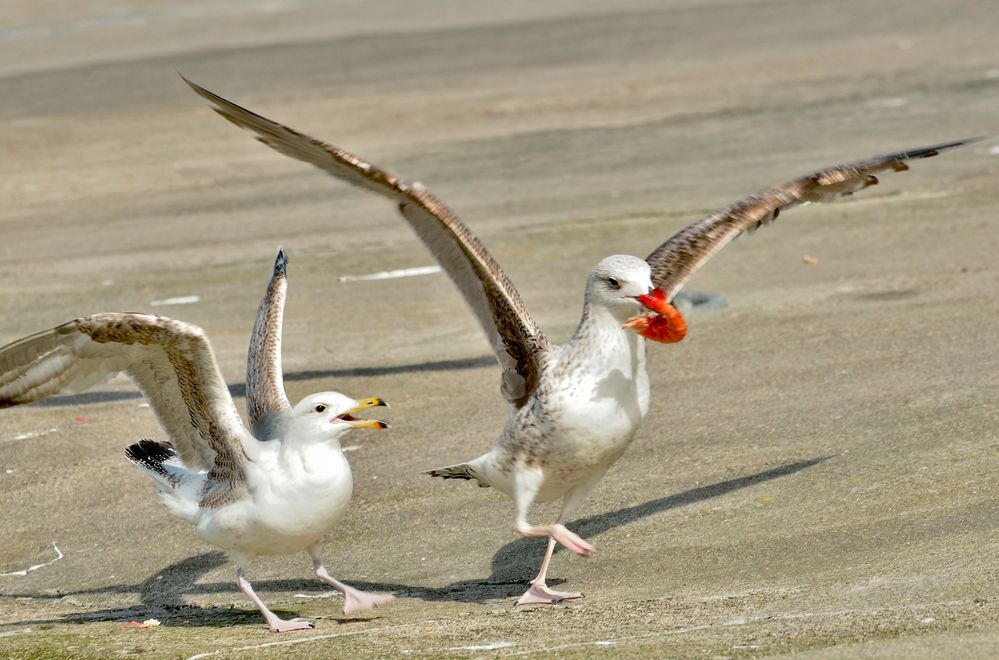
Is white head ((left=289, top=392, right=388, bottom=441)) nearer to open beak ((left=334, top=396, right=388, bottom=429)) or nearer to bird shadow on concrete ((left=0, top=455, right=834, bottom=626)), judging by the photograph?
open beak ((left=334, top=396, right=388, bottom=429))

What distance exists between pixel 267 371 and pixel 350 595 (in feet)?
5.05

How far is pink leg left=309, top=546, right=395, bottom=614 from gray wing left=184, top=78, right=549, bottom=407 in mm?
1333

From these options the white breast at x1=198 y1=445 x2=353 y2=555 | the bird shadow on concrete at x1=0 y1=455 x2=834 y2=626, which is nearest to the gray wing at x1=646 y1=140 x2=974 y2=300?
the bird shadow on concrete at x1=0 y1=455 x2=834 y2=626

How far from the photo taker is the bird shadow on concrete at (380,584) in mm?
7863

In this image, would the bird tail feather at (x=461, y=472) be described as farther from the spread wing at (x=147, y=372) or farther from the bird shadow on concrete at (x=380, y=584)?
the spread wing at (x=147, y=372)

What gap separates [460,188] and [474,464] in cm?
962

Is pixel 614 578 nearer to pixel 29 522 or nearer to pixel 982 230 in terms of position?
pixel 29 522

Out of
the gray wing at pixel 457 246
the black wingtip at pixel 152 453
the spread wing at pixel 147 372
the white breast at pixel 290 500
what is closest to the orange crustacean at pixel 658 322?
the gray wing at pixel 457 246

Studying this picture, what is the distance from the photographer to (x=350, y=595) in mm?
7691

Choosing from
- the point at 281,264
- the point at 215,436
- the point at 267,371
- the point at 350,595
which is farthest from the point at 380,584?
the point at 281,264

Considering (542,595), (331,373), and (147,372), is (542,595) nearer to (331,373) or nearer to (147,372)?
(147,372)

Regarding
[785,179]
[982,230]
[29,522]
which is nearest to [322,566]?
[29,522]

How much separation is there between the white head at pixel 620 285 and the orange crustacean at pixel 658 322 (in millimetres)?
45

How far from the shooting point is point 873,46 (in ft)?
79.7
